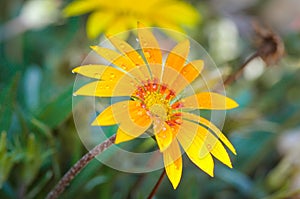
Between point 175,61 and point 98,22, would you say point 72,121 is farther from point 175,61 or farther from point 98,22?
point 175,61

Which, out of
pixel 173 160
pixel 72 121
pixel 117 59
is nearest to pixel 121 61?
pixel 117 59

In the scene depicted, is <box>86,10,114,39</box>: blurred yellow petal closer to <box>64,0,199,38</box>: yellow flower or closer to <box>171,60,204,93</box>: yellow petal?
<box>64,0,199,38</box>: yellow flower

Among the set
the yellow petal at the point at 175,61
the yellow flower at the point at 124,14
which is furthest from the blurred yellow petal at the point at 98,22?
the yellow petal at the point at 175,61

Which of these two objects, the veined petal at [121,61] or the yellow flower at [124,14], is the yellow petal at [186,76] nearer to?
the veined petal at [121,61]

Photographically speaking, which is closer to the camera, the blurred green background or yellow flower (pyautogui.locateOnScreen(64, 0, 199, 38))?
the blurred green background

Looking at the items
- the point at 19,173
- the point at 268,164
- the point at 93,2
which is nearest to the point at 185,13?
the point at 93,2

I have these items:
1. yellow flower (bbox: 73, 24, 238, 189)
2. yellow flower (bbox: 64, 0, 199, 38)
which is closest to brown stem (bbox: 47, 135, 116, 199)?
yellow flower (bbox: 73, 24, 238, 189)
